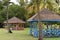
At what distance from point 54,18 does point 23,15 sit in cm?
3170

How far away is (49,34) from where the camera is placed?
24719 mm

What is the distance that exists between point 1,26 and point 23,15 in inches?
267

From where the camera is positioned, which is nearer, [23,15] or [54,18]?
[54,18]

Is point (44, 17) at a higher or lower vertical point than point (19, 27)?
higher

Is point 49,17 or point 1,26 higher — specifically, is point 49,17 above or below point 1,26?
above

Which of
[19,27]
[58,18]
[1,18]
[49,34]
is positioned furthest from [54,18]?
[1,18]

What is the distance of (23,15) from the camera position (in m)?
56.2

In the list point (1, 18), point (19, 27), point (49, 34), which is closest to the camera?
point (49, 34)

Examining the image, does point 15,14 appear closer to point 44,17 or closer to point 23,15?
point 23,15

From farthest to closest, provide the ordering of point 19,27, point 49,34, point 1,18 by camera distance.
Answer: point 1,18 → point 19,27 → point 49,34

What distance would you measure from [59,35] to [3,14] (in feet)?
103

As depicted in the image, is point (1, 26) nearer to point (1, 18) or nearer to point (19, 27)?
point (1, 18)

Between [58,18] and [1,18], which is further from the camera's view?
[1,18]

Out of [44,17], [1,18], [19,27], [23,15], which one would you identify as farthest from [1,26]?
[44,17]
